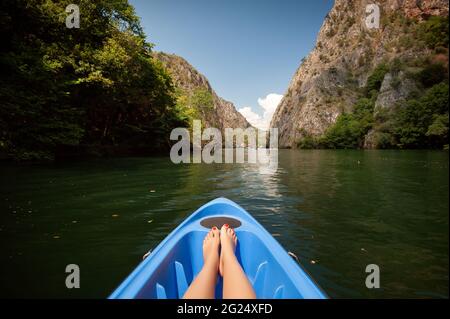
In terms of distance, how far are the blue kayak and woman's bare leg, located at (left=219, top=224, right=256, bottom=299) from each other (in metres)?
0.23

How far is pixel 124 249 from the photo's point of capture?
407cm

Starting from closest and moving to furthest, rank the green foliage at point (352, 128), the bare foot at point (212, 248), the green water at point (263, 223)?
the bare foot at point (212, 248)
the green water at point (263, 223)
the green foliage at point (352, 128)

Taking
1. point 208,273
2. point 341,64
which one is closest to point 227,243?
point 208,273

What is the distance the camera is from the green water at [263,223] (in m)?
3.16

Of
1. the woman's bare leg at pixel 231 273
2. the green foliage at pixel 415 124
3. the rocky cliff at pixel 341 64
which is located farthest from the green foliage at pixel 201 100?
A: the woman's bare leg at pixel 231 273

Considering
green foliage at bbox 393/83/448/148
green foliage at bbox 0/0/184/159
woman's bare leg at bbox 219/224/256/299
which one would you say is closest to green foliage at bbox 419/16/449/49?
woman's bare leg at bbox 219/224/256/299

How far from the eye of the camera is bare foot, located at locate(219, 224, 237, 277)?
3043 millimetres

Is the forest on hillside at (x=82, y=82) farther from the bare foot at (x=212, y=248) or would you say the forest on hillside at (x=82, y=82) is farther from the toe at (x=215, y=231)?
the toe at (x=215, y=231)

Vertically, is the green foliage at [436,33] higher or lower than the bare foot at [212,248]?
higher

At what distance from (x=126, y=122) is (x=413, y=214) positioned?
1149 inches

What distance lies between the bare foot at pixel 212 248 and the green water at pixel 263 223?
106 cm

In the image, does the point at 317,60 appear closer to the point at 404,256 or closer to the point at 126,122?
the point at 126,122

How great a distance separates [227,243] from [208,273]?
2.45ft
